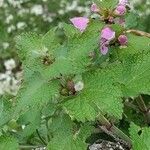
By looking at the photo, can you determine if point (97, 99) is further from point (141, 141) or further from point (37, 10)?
point (37, 10)

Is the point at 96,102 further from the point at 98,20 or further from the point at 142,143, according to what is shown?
the point at 98,20

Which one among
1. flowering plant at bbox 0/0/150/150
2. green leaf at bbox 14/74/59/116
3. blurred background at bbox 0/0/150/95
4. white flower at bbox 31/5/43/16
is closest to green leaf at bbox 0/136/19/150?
flowering plant at bbox 0/0/150/150

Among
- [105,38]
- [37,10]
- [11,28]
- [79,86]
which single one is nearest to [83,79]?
[79,86]

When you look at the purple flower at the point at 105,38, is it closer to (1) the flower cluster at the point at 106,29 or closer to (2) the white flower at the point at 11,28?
(1) the flower cluster at the point at 106,29

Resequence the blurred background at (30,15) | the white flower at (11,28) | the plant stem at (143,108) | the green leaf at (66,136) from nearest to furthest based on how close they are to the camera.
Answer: the green leaf at (66,136) < the plant stem at (143,108) < the blurred background at (30,15) < the white flower at (11,28)

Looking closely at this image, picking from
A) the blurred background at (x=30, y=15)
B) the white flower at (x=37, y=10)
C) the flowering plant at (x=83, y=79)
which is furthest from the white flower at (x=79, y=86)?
the white flower at (x=37, y=10)

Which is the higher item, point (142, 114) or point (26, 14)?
point (142, 114)

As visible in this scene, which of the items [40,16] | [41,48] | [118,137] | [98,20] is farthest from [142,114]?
[40,16]
